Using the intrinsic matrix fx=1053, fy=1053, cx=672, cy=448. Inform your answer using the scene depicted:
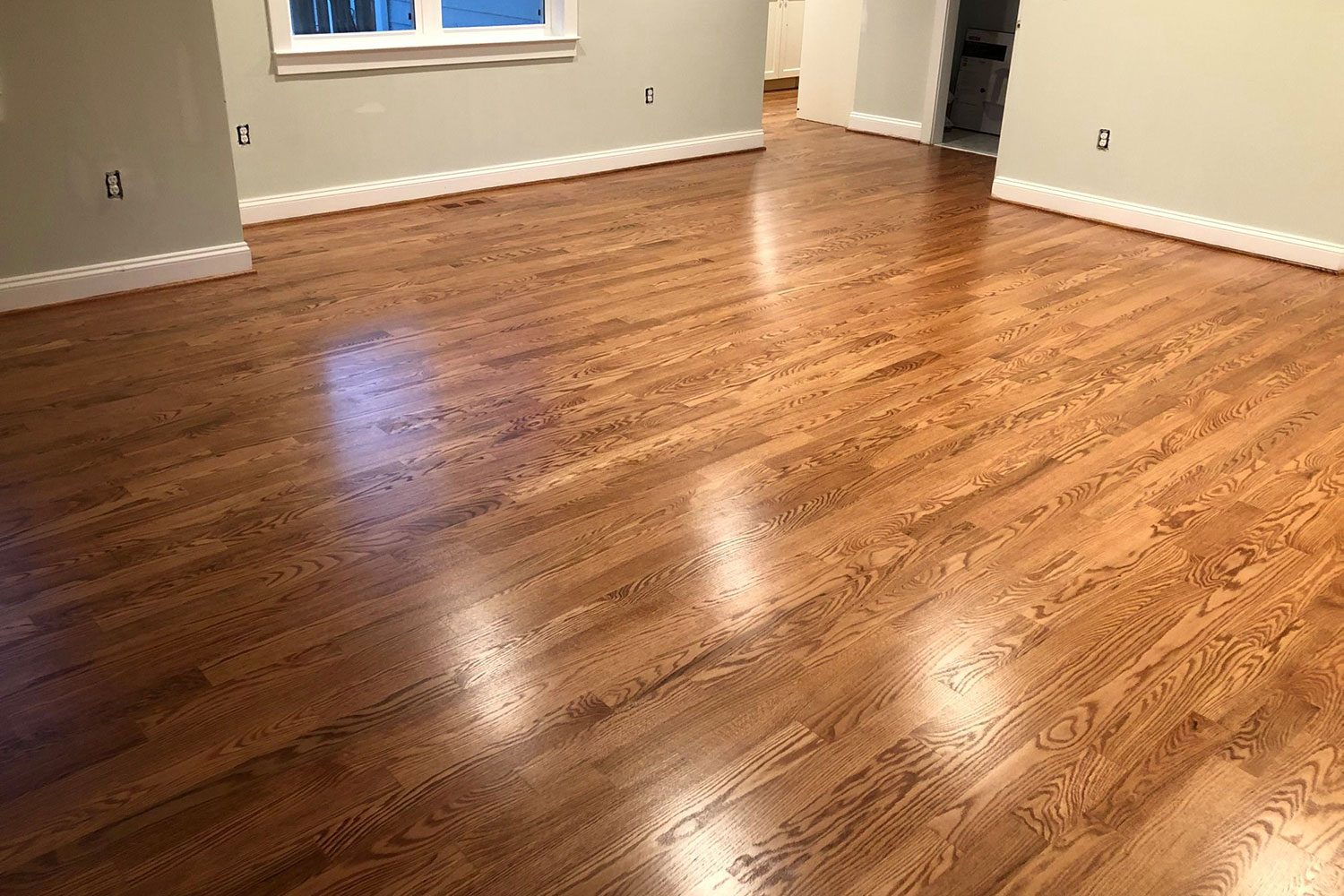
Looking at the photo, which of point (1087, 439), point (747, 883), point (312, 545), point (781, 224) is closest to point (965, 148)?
point (781, 224)

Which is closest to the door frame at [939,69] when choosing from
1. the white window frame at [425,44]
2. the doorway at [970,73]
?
the doorway at [970,73]

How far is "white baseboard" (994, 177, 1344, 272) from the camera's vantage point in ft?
15.2

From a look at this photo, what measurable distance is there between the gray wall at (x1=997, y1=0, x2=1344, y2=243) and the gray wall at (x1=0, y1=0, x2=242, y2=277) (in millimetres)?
3894

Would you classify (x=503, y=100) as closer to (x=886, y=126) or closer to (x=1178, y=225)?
(x=886, y=126)

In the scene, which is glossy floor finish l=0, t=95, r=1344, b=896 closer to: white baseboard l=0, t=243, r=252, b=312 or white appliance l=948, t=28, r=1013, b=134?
white baseboard l=0, t=243, r=252, b=312

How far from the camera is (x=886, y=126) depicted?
287 inches

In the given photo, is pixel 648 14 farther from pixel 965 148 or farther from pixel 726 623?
pixel 726 623

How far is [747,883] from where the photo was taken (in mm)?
1576

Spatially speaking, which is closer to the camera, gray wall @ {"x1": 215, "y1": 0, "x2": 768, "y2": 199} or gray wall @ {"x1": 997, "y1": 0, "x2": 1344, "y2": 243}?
gray wall @ {"x1": 997, "y1": 0, "x2": 1344, "y2": 243}

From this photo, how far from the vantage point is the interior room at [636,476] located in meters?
1.71

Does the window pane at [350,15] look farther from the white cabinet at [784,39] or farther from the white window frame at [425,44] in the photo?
the white cabinet at [784,39]

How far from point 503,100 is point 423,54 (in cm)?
52

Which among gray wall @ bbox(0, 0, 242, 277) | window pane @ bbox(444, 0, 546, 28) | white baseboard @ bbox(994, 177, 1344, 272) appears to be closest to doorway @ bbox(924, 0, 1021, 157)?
white baseboard @ bbox(994, 177, 1344, 272)

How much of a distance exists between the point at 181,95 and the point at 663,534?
2.66 meters
